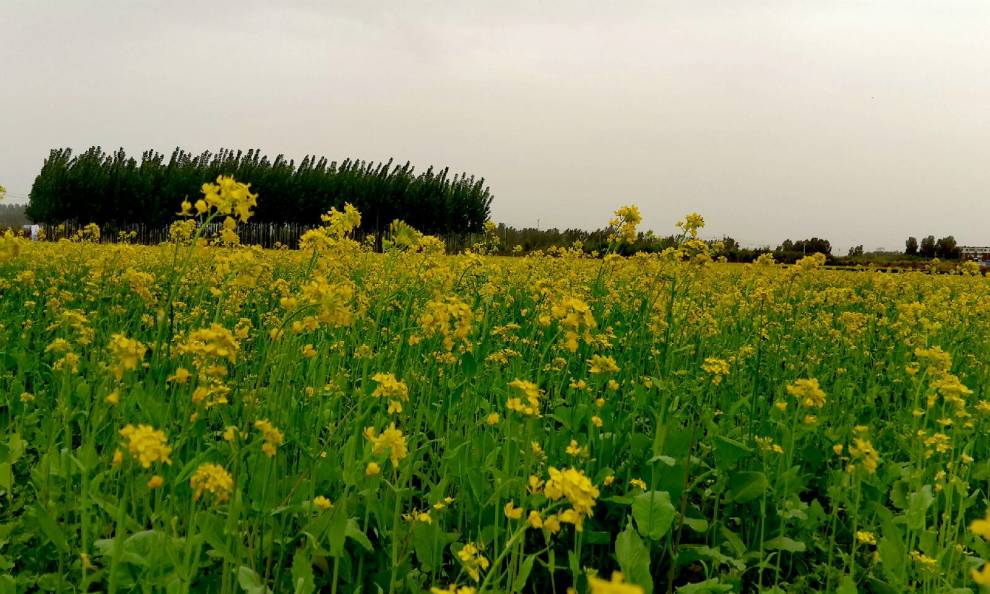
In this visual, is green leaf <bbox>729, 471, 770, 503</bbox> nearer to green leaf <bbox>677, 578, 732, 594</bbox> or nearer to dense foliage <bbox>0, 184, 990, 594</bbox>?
dense foliage <bbox>0, 184, 990, 594</bbox>

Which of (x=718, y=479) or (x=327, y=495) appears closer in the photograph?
(x=327, y=495)

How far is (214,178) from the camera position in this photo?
155ft

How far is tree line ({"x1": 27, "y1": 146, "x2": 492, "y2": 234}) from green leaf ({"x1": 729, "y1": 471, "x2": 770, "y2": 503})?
4328cm

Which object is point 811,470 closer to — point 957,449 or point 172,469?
point 957,449

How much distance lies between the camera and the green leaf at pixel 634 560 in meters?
2.37

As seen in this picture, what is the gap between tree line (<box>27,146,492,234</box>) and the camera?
151ft

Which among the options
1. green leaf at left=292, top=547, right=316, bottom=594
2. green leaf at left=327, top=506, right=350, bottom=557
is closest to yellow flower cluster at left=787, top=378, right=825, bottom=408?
green leaf at left=327, top=506, right=350, bottom=557

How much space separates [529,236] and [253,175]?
21.3 meters

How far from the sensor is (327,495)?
115 inches

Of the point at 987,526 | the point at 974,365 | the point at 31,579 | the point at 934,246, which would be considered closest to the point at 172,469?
the point at 31,579

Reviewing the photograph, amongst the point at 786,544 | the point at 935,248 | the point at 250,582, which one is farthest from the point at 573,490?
the point at 935,248

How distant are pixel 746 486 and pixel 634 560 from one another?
100 cm

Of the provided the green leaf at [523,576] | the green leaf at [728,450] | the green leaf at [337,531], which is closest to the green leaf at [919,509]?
the green leaf at [728,450]

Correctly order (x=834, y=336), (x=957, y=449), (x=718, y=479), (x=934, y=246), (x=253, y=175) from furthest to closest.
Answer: (x=253, y=175) → (x=934, y=246) → (x=834, y=336) → (x=957, y=449) → (x=718, y=479)
